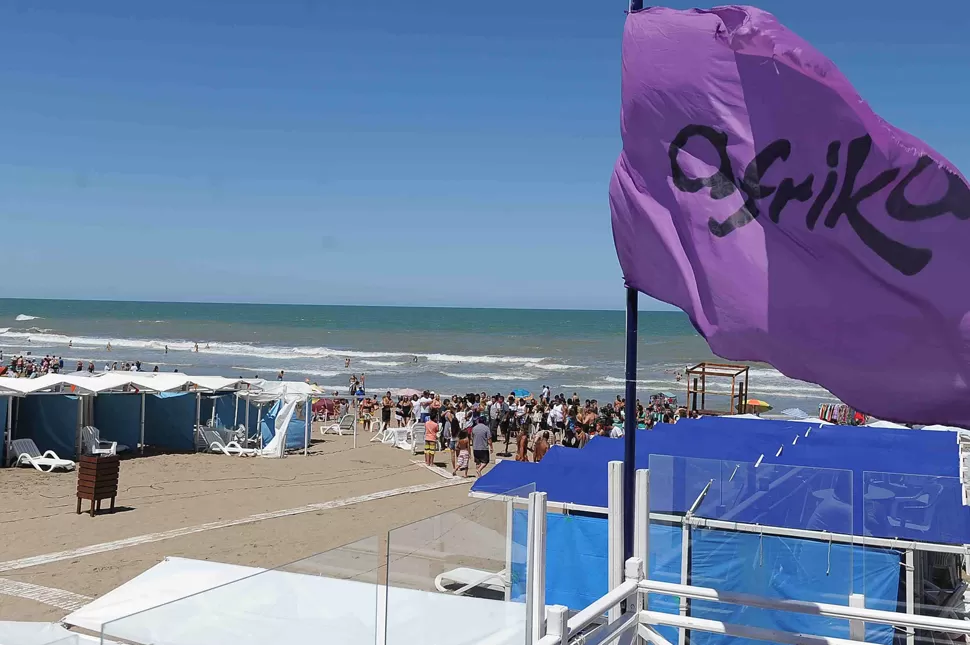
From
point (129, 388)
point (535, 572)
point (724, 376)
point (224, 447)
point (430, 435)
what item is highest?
point (724, 376)

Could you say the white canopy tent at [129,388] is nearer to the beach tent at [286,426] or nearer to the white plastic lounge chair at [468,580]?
the beach tent at [286,426]

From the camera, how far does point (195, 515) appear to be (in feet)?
45.9

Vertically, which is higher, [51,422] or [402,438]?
[51,422]

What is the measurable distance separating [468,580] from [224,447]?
59.7 feet

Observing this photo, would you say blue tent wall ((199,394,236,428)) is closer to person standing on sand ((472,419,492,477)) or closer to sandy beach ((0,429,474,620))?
sandy beach ((0,429,474,620))

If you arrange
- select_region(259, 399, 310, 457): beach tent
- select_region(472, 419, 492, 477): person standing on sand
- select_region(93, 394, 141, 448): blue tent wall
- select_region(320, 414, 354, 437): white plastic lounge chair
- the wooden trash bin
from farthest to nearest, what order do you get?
select_region(320, 414, 354, 437): white plastic lounge chair
select_region(259, 399, 310, 457): beach tent
select_region(93, 394, 141, 448): blue tent wall
select_region(472, 419, 492, 477): person standing on sand
the wooden trash bin

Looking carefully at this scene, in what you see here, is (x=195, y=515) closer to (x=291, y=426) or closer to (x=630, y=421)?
(x=291, y=426)

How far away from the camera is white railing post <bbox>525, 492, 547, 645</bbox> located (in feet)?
12.9

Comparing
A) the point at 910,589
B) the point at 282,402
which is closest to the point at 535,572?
the point at 910,589

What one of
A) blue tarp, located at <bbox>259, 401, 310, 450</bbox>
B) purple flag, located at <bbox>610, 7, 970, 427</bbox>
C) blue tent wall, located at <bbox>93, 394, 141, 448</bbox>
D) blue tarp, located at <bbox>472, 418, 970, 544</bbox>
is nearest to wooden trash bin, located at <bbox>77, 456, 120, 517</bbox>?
blue tent wall, located at <bbox>93, 394, 141, 448</bbox>

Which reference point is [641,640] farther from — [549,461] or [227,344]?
[227,344]

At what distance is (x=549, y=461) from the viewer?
8.56 meters

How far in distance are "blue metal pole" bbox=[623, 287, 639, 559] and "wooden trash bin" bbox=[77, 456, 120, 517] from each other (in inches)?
430

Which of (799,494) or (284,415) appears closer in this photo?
(799,494)
